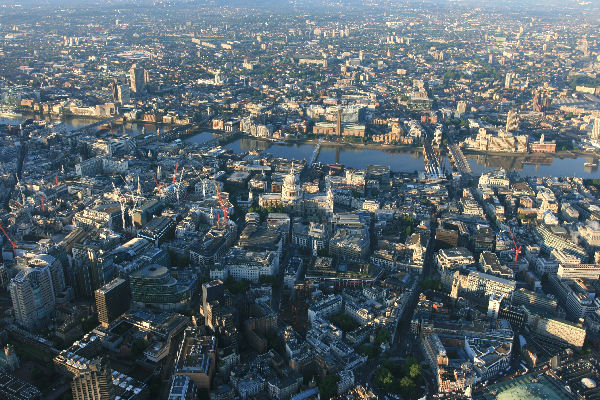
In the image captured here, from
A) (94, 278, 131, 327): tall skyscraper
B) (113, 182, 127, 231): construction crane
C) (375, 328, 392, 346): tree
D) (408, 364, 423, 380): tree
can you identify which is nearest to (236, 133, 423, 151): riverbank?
(113, 182, 127, 231): construction crane

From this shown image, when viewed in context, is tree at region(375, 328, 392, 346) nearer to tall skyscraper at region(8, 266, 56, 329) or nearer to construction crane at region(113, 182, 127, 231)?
tall skyscraper at region(8, 266, 56, 329)

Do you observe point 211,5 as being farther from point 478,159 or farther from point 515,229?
point 515,229

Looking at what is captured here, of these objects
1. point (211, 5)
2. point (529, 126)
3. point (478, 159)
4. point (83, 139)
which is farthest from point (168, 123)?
point (211, 5)

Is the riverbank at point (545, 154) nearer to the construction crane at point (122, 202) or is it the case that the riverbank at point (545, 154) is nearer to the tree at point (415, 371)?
the construction crane at point (122, 202)

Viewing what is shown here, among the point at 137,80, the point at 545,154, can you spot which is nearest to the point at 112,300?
the point at 545,154

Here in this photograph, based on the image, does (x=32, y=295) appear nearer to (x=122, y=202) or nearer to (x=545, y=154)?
(x=122, y=202)

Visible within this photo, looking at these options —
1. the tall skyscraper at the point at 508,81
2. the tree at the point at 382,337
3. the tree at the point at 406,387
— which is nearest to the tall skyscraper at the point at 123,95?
the tree at the point at 382,337

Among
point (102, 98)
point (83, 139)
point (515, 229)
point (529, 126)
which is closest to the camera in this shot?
point (515, 229)
